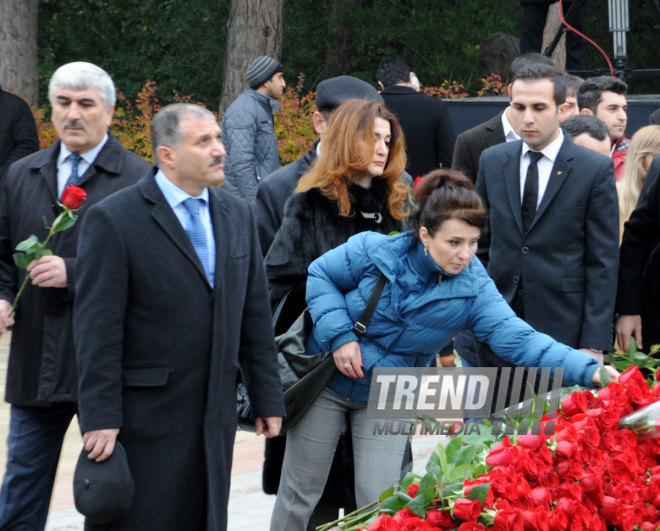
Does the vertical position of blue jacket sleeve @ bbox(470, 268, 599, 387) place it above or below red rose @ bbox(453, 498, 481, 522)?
above

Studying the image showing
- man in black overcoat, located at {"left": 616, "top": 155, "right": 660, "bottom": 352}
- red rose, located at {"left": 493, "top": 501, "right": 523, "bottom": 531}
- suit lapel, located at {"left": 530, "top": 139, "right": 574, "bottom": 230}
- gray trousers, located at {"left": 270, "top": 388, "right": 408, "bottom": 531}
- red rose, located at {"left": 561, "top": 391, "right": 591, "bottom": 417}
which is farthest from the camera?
man in black overcoat, located at {"left": 616, "top": 155, "right": 660, "bottom": 352}

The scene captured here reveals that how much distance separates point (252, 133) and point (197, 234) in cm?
535

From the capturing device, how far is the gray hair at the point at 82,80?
4414 mm

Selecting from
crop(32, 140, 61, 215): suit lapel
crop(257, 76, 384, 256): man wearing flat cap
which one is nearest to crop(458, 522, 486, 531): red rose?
crop(32, 140, 61, 215): suit lapel

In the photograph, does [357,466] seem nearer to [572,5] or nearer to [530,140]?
[530,140]

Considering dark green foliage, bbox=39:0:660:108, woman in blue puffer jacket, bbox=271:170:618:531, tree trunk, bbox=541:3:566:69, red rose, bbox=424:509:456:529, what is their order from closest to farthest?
1. red rose, bbox=424:509:456:529
2. woman in blue puffer jacket, bbox=271:170:618:531
3. tree trunk, bbox=541:3:566:69
4. dark green foliage, bbox=39:0:660:108

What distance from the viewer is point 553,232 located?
5.07 meters

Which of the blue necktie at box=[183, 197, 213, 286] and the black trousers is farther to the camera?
the black trousers

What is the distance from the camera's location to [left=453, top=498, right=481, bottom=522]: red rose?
8.11ft

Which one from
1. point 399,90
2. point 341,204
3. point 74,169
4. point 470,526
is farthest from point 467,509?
point 399,90

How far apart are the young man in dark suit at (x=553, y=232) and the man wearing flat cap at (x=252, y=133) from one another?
13.1 feet

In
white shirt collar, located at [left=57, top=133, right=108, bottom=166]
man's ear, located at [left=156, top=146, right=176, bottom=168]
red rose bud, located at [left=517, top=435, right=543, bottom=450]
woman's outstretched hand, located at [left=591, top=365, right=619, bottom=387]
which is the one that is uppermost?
man's ear, located at [left=156, top=146, right=176, bottom=168]

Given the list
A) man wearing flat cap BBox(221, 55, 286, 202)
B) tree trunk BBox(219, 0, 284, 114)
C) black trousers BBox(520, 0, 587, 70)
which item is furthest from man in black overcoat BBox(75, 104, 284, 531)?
tree trunk BBox(219, 0, 284, 114)

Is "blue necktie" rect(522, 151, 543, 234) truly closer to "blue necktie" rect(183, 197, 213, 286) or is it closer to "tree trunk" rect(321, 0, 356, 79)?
"blue necktie" rect(183, 197, 213, 286)
